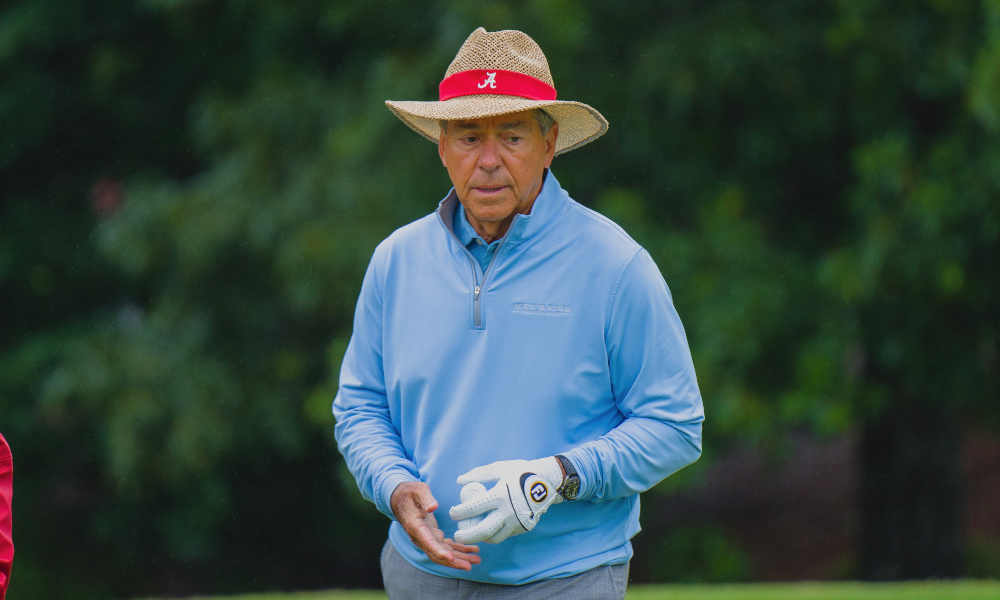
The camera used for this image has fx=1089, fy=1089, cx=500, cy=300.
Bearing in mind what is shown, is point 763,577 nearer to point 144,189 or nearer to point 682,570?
point 682,570

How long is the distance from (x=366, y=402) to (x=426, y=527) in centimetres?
41

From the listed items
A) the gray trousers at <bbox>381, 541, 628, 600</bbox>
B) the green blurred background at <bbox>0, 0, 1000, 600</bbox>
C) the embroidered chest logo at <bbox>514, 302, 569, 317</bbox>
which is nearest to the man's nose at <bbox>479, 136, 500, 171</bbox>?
the embroidered chest logo at <bbox>514, 302, 569, 317</bbox>

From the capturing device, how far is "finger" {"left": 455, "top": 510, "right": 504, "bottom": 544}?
210 cm

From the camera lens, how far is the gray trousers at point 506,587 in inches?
89.3

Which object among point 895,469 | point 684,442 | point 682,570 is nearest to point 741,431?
point 895,469

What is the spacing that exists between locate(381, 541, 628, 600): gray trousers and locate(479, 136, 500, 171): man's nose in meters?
0.90

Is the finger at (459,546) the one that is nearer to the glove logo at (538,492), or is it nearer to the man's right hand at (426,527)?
the man's right hand at (426,527)

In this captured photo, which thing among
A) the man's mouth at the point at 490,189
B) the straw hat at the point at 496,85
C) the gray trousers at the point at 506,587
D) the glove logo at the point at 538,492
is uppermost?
the straw hat at the point at 496,85

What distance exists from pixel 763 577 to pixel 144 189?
7.38 meters

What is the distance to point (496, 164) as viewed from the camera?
2400 millimetres

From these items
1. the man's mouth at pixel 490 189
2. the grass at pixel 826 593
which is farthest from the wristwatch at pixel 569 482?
the grass at pixel 826 593

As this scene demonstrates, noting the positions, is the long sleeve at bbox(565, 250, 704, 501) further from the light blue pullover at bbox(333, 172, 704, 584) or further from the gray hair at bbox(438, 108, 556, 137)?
the gray hair at bbox(438, 108, 556, 137)

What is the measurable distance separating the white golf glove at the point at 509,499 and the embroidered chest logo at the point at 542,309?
313 millimetres

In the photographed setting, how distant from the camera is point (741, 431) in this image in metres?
7.05
